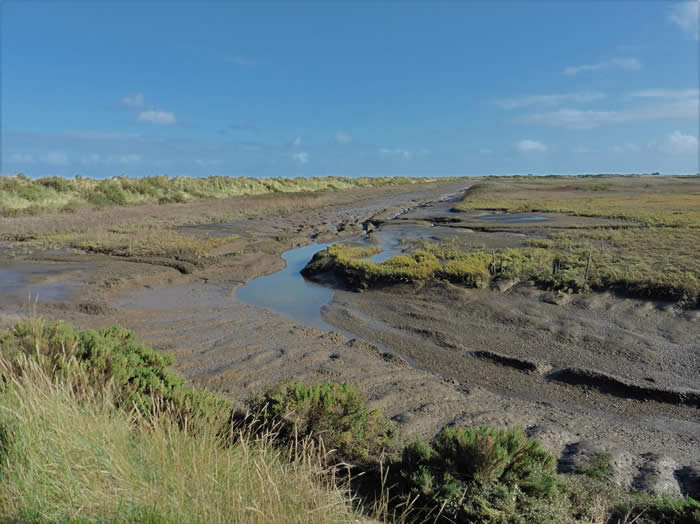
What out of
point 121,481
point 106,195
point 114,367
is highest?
point 106,195

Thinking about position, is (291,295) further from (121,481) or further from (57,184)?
(57,184)

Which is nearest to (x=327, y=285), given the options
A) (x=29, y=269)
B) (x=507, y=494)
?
(x=29, y=269)

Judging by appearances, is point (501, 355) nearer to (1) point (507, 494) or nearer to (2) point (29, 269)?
(1) point (507, 494)

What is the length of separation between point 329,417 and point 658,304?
411 inches

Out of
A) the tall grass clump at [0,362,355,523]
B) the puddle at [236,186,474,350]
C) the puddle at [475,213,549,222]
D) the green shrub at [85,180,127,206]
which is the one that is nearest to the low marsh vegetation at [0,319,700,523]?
the tall grass clump at [0,362,355,523]

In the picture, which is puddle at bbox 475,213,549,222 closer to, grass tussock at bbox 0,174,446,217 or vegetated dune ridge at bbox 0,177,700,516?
vegetated dune ridge at bbox 0,177,700,516

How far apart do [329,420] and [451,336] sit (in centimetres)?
609

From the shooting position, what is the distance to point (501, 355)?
9734 mm

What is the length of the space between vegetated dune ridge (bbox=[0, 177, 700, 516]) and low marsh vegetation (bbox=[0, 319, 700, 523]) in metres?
1.52

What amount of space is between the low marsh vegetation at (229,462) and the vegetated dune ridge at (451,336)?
1516 millimetres

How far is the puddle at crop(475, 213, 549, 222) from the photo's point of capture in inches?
1209

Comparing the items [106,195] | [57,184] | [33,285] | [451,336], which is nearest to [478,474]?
[451,336]

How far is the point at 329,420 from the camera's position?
5.43 meters

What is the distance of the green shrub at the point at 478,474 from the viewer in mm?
4152
